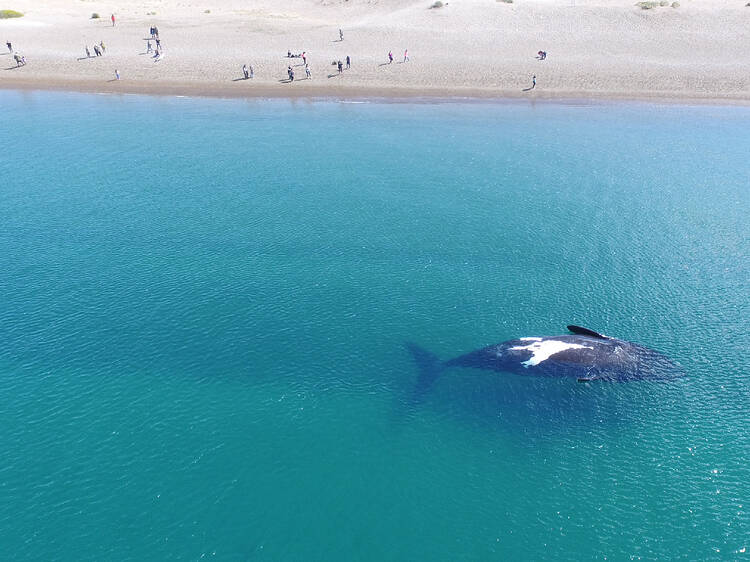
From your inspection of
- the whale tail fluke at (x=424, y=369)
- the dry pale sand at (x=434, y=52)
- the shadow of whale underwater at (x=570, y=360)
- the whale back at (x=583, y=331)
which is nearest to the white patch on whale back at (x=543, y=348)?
the shadow of whale underwater at (x=570, y=360)

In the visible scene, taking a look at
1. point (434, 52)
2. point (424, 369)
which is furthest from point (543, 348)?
point (434, 52)

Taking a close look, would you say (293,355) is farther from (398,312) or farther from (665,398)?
(665,398)

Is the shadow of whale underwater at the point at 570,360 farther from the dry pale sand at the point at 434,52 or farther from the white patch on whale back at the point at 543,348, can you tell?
the dry pale sand at the point at 434,52

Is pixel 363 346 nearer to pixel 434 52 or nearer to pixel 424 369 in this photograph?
pixel 424 369

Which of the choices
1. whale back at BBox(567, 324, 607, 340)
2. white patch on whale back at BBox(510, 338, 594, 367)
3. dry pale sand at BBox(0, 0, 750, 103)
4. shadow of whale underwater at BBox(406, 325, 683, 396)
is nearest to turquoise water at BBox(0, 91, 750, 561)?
shadow of whale underwater at BBox(406, 325, 683, 396)

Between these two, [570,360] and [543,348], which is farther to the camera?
[543,348]

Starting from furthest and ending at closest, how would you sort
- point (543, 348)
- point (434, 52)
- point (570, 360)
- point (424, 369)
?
point (434, 52)
point (424, 369)
point (543, 348)
point (570, 360)

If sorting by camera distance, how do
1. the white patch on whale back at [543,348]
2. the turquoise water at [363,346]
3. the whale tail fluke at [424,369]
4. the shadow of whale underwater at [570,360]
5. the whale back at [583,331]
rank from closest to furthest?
the turquoise water at [363,346] → the shadow of whale underwater at [570,360] → the white patch on whale back at [543,348] → the whale tail fluke at [424,369] → the whale back at [583,331]
